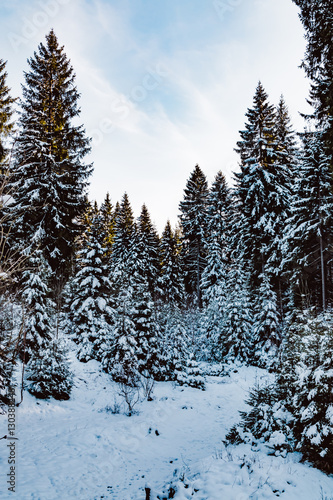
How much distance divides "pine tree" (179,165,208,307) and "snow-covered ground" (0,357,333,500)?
2130 cm

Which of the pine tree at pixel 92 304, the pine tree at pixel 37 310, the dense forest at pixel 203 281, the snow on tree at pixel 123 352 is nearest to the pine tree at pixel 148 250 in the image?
the dense forest at pixel 203 281

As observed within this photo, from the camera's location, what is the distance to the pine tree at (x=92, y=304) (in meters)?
15.2

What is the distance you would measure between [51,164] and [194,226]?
20.1 m

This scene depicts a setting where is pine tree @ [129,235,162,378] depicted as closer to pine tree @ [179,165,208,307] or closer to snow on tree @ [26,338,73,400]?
snow on tree @ [26,338,73,400]

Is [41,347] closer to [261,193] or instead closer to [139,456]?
[139,456]

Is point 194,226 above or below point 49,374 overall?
above

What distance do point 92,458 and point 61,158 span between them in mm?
14754

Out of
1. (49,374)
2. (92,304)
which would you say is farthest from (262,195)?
(49,374)

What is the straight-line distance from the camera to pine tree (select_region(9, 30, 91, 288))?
14.7 meters

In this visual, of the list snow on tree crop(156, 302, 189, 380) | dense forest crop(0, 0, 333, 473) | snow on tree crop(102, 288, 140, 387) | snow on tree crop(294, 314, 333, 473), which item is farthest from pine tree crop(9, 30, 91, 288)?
snow on tree crop(294, 314, 333, 473)

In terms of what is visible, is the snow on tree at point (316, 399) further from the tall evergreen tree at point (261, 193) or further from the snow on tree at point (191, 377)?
the tall evergreen tree at point (261, 193)

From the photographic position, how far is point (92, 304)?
53.1ft

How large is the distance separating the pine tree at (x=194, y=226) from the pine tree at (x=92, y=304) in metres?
15.3

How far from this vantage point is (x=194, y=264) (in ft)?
106
